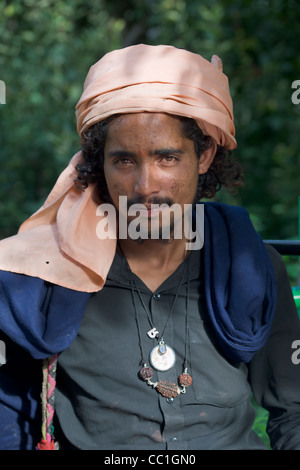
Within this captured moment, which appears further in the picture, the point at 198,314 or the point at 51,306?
the point at 198,314

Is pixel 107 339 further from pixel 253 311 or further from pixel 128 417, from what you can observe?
pixel 253 311

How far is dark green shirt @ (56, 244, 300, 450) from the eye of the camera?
189cm

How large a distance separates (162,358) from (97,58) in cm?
469

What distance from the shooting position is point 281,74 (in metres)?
6.00

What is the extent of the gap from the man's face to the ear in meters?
0.15

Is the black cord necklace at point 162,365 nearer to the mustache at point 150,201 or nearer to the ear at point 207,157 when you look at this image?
the mustache at point 150,201

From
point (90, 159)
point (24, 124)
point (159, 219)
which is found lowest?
point (159, 219)

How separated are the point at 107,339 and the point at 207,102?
792 millimetres

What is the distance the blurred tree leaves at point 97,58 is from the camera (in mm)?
5703

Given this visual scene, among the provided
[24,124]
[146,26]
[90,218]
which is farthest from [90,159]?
[146,26]

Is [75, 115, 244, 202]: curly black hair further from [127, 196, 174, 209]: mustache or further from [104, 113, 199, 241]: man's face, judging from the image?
[127, 196, 174, 209]: mustache

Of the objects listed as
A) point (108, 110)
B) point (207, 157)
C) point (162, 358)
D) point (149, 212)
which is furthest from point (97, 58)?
point (162, 358)

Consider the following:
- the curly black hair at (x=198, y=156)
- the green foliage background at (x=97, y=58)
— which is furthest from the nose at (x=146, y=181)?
the green foliage background at (x=97, y=58)

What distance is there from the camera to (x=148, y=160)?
188 cm
